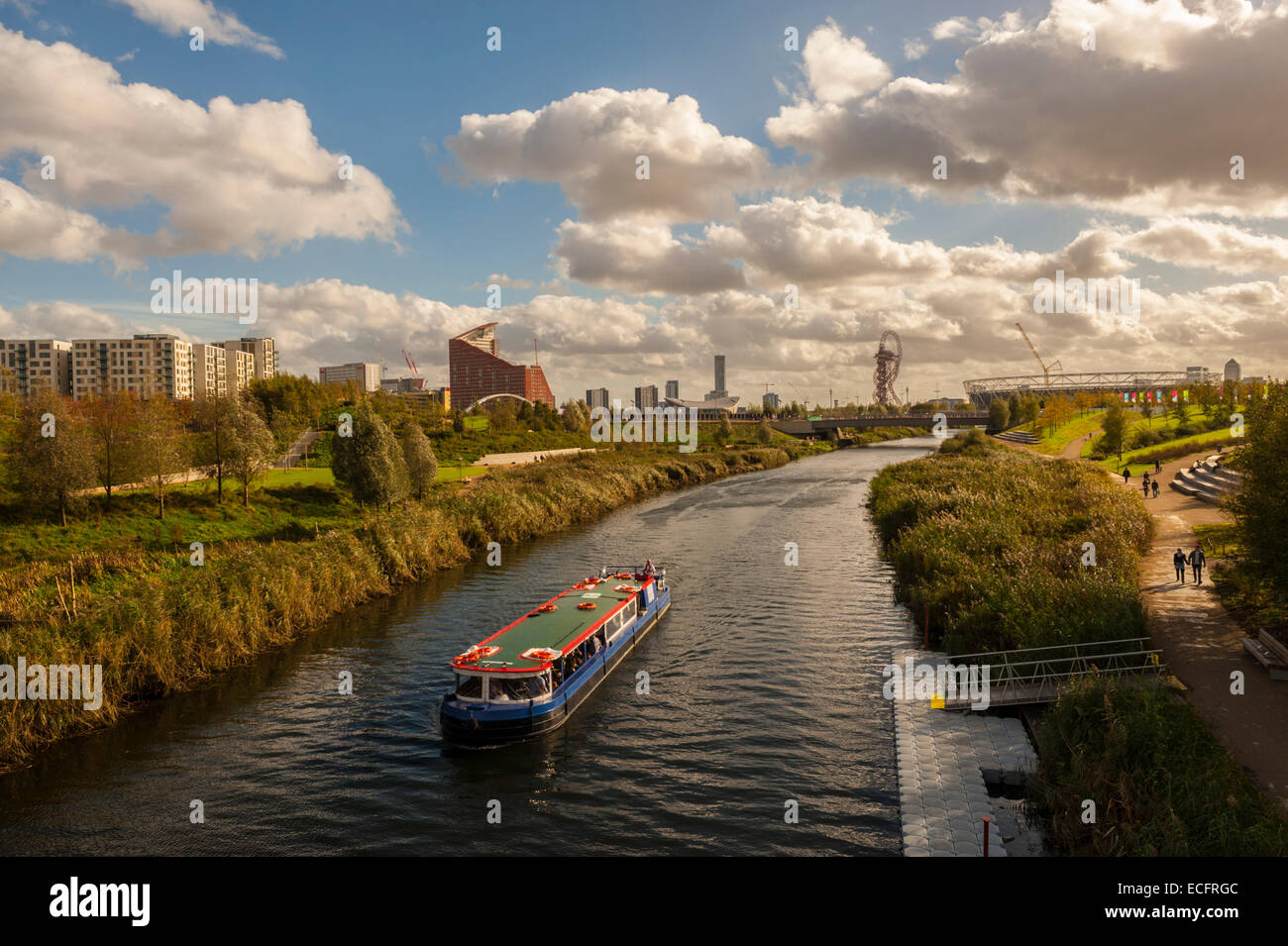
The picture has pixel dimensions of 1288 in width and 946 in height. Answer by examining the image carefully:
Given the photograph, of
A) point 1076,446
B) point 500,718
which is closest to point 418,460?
point 500,718

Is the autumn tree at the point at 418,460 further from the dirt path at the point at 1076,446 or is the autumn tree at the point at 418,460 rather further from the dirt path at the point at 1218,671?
the dirt path at the point at 1076,446

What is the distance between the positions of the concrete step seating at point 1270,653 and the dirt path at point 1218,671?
27 centimetres

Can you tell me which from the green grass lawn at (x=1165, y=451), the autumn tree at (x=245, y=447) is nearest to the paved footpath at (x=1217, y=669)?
the autumn tree at (x=245, y=447)

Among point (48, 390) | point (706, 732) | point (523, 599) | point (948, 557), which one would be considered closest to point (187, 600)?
point (523, 599)

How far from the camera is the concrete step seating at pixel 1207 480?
60000 millimetres

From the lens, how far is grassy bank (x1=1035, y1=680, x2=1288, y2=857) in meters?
14.4

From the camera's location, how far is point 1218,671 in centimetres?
2380

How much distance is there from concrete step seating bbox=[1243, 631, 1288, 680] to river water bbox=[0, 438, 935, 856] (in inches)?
462

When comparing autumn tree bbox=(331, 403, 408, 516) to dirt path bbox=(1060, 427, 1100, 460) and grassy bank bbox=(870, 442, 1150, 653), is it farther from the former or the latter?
dirt path bbox=(1060, 427, 1100, 460)

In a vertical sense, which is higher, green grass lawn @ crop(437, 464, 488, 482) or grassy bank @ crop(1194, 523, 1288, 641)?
green grass lawn @ crop(437, 464, 488, 482)

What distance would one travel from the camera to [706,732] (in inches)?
945

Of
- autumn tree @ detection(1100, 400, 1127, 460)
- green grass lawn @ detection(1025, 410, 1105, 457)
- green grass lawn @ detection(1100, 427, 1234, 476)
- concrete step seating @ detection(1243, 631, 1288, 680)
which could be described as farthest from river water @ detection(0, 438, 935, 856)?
green grass lawn @ detection(1025, 410, 1105, 457)

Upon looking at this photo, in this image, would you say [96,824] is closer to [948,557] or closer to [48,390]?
[948,557]
